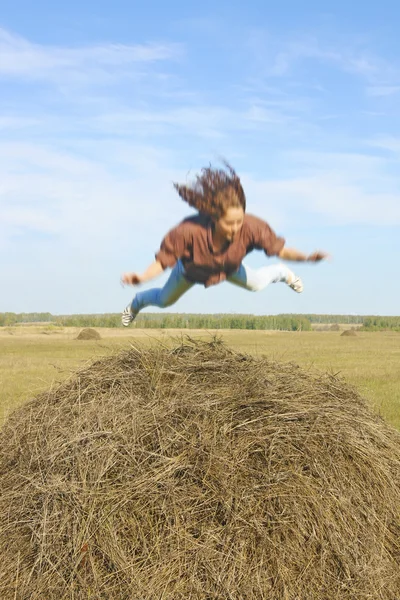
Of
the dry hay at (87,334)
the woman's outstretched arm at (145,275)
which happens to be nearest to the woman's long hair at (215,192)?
the woman's outstretched arm at (145,275)

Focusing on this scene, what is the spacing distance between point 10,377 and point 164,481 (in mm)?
18155

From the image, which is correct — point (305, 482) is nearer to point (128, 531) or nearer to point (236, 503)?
point (236, 503)

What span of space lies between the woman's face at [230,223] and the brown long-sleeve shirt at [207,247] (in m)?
0.08

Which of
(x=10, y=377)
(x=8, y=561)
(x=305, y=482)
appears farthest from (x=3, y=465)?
(x=10, y=377)

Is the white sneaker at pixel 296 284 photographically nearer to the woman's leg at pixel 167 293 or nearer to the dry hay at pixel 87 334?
the woman's leg at pixel 167 293

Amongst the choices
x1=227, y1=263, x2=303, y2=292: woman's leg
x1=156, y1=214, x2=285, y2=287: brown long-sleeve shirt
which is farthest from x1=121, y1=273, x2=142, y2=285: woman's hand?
x1=227, y1=263, x2=303, y2=292: woman's leg

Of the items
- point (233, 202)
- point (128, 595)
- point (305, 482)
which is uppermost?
point (233, 202)

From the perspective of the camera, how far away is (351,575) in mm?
5062

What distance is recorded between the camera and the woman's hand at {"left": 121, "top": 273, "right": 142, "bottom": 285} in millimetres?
3119

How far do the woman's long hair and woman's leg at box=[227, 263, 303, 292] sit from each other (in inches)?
28.5

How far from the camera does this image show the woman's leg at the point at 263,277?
147 inches

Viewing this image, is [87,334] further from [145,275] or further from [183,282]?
[145,275]

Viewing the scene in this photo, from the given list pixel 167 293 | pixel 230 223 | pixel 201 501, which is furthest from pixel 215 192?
pixel 201 501

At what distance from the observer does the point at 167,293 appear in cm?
377
